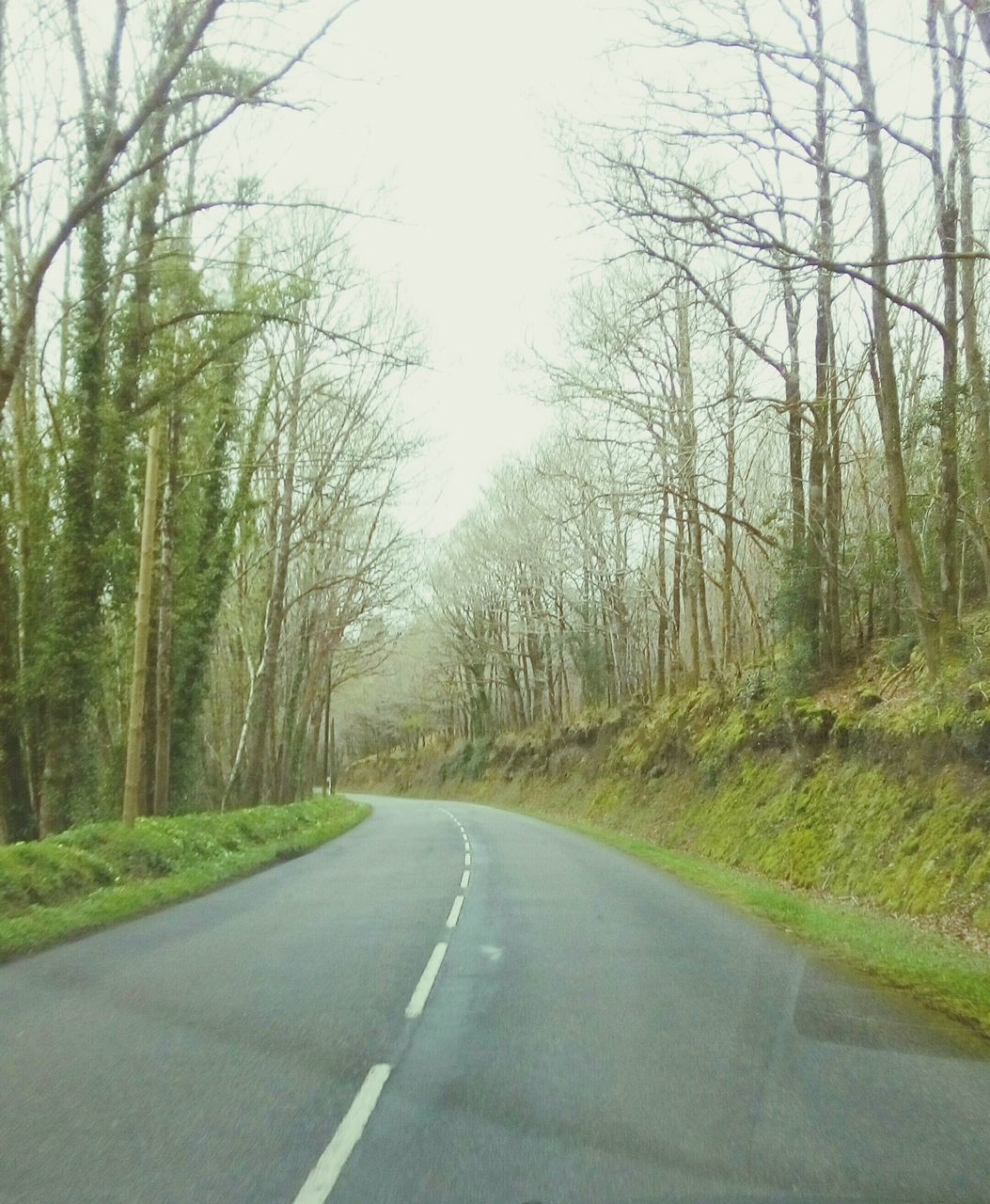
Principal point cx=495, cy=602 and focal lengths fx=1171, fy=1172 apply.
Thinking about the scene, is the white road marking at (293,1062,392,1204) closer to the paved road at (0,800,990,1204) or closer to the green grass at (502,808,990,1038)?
the paved road at (0,800,990,1204)

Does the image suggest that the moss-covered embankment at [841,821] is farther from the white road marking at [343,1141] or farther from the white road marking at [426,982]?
the white road marking at [343,1141]

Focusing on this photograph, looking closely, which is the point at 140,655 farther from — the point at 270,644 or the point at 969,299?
the point at 969,299

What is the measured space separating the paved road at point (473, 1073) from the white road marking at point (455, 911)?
2.40 feet

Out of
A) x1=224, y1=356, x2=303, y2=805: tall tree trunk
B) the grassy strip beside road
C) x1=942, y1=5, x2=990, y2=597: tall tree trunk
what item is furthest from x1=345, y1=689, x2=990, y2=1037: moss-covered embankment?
x1=224, y1=356, x2=303, y2=805: tall tree trunk

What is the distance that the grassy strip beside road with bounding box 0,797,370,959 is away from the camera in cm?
1273

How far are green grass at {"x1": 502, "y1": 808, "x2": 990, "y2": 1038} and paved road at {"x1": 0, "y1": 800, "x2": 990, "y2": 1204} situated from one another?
49cm

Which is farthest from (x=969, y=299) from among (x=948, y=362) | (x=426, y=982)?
(x=426, y=982)

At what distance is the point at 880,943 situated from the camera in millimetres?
11211

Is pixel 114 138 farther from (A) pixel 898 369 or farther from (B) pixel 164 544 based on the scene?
(A) pixel 898 369

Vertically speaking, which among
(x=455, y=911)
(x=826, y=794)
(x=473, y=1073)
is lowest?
(x=455, y=911)

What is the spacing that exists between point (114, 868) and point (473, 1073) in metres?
11.2

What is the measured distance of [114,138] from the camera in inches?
573

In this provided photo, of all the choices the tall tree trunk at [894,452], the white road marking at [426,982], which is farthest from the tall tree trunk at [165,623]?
the white road marking at [426,982]

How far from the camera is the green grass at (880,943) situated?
29.0 feet
